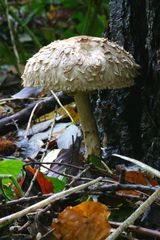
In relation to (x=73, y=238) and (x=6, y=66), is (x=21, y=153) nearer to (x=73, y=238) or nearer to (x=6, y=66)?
(x=73, y=238)

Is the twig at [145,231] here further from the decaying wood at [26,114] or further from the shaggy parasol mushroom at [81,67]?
the decaying wood at [26,114]

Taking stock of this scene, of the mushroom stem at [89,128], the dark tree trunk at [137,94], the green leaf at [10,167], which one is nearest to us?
the green leaf at [10,167]

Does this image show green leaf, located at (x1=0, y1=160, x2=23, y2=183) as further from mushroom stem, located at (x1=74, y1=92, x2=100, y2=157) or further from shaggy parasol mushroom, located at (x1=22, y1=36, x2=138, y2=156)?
mushroom stem, located at (x1=74, y1=92, x2=100, y2=157)

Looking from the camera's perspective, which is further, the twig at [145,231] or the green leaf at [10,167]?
the green leaf at [10,167]

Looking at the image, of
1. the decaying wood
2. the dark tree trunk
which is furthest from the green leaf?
the decaying wood

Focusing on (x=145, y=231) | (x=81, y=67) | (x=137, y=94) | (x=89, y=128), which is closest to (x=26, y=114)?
(x=89, y=128)

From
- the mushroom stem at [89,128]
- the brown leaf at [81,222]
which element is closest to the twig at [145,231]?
the brown leaf at [81,222]

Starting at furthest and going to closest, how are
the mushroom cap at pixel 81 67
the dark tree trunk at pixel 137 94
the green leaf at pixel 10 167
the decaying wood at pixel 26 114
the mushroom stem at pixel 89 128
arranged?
the decaying wood at pixel 26 114 < the mushroom stem at pixel 89 128 < the dark tree trunk at pixel 137 94 < the mushroom cap at pixel 81 67 < the green leaf at pixel 10 167
